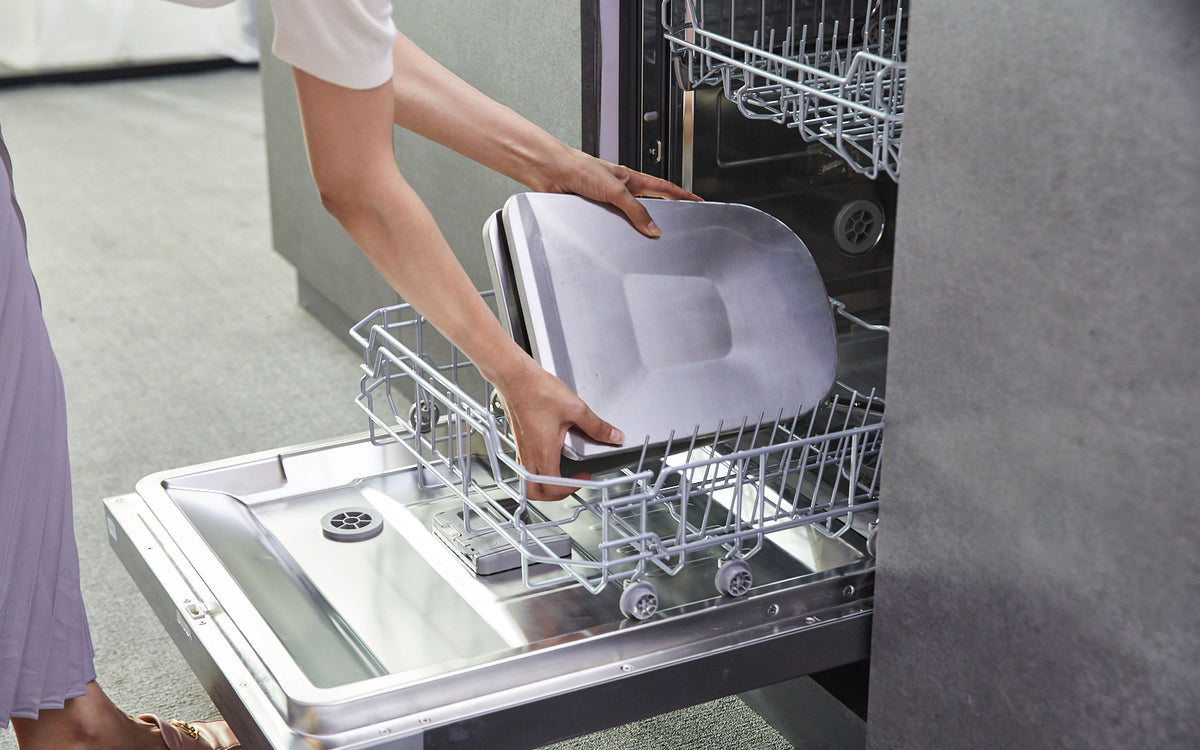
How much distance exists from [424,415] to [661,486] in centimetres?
32

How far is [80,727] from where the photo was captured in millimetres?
1166

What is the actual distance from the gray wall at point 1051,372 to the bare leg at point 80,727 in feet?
2.46

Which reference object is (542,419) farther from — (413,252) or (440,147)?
(440,147)

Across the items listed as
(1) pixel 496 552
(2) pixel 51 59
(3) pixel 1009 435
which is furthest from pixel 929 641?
(2) pixel 51 59

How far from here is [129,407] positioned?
7.37 feet

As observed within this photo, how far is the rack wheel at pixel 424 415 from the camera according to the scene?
3.67 feet

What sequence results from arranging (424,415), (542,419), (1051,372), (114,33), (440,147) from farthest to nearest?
1. (114,33)
2. (440,147)
3. (424,415)
4. (542,419)
5. (1051,372)

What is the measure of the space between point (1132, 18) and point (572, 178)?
609mm

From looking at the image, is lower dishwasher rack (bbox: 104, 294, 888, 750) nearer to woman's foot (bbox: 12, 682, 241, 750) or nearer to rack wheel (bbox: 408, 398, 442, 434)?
rack wheel (bbox: 408, 398, 442, 434)

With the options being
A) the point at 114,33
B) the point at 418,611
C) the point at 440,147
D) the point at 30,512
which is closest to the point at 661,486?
the point at 418,611

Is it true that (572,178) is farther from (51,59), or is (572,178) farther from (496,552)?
(51,59)

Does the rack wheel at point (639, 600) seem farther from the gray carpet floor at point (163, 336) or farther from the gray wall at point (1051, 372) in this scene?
the gray carpet floor at point (163, 336)

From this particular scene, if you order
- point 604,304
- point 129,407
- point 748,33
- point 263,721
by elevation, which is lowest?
point 129,407

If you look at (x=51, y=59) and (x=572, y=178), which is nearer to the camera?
(x=572, y=178)
